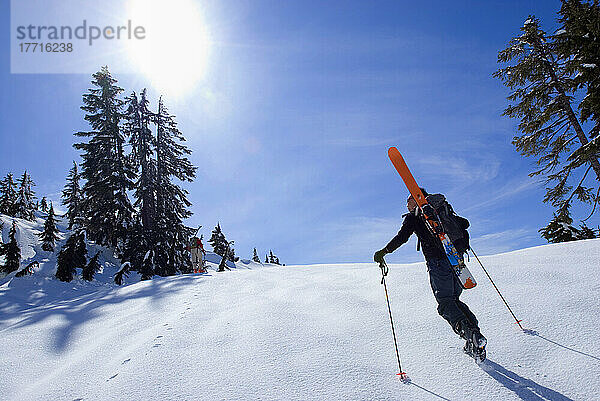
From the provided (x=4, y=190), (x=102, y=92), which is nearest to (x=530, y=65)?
(x=102, y=92)

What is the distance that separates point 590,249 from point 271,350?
6875 mm

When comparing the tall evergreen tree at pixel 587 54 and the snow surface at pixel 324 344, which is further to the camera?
the tall evergreen tree at pixel 587 54

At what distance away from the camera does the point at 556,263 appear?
234 inches

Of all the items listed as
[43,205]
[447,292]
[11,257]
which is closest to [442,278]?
[447,292]

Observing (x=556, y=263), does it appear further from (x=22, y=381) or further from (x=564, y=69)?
(x=564, y=69)

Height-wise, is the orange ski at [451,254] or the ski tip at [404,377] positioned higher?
the orange ski at [451,254]

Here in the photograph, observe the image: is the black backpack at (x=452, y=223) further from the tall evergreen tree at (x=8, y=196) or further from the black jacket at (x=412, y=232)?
the tall evergreen tree at (x=8, y=196)

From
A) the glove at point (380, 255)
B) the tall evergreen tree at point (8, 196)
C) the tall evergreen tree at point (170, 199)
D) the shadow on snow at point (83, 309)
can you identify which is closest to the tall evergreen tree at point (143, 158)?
the tall evergreen tree at point (170, 199)

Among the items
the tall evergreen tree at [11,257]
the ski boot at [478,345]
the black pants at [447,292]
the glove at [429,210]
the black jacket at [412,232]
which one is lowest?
the ski boot at [478,345]

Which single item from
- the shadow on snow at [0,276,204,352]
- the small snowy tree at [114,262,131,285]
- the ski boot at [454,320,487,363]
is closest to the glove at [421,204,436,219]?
the ski boot at [454,320,487,363]

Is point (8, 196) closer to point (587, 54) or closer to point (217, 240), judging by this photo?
point (217, 240)

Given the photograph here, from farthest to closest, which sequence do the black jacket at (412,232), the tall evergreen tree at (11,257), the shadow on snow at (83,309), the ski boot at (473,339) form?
the tall evergreen tree at (11,257)
the shadow on snow at (83,309)
the black jacket at (412,232)
the ski boot at (473,339)

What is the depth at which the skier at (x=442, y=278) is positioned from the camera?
3.33 metres

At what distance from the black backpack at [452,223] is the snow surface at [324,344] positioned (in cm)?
124
